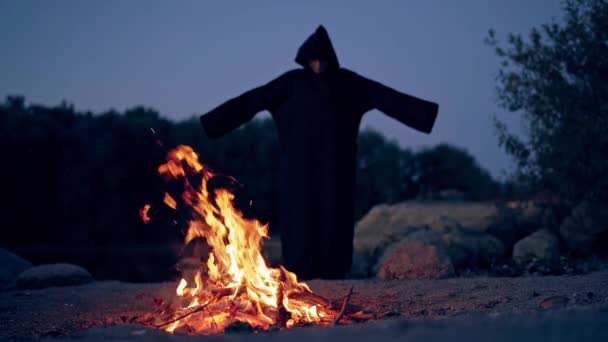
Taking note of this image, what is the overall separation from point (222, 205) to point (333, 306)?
1.44m

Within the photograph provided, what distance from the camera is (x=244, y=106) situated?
8.02m

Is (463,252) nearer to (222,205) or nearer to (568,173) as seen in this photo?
(568,173)

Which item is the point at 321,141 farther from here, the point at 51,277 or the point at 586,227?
the point at 586,227

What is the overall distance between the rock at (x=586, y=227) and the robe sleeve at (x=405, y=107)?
6511 mm

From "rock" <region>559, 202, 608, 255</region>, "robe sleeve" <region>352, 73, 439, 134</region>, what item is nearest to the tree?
"rock" <region>559, 202, 608, 255</region>

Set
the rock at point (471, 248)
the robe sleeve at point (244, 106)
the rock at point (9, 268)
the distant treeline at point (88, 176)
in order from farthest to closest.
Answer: the distant treeline at point (88, 176), the rock at point (471, 248), the rock at point (9, 268), the robe sleeve at point (244, 106)

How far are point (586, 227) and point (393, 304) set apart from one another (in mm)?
7860

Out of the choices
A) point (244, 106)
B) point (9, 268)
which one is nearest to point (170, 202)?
point (244, 106)

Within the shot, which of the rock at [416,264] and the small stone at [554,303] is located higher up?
the rock at [416,264]

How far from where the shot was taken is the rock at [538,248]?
1139 centimetres

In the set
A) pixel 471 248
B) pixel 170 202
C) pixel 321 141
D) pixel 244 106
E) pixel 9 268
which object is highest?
pixel 244 106

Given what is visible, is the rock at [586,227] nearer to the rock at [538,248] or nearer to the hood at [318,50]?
the rock at [538,248]

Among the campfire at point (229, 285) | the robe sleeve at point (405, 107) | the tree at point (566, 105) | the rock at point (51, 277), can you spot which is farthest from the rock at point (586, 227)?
the rock at point (51, 277)

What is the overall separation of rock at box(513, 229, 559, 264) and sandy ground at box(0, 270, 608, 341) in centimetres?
431
